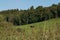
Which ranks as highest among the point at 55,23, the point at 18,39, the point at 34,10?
the point at 34,10

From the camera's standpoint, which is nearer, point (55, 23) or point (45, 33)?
point (45, 33)

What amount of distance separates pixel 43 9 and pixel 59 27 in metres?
0.55

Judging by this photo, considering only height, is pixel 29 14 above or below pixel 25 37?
above

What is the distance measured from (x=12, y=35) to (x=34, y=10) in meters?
0.91

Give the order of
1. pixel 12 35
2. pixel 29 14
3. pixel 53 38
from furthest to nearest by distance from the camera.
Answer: pixel 12 35, pixel 29 14, pixel 53 38

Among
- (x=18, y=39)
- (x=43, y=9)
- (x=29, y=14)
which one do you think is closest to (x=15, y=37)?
(x=18, y=39)

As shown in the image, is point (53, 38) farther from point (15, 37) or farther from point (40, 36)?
point (15, 37)

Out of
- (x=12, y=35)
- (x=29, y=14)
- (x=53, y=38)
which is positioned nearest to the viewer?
(x=53, y=38)

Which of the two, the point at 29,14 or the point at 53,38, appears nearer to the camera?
the point at 53,38

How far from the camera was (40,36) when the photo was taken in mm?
4445

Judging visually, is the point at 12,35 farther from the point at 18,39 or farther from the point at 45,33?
the point at 45,33

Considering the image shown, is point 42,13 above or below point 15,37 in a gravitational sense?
above

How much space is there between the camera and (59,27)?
15.5ft

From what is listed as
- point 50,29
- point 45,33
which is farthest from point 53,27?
point 45,33
